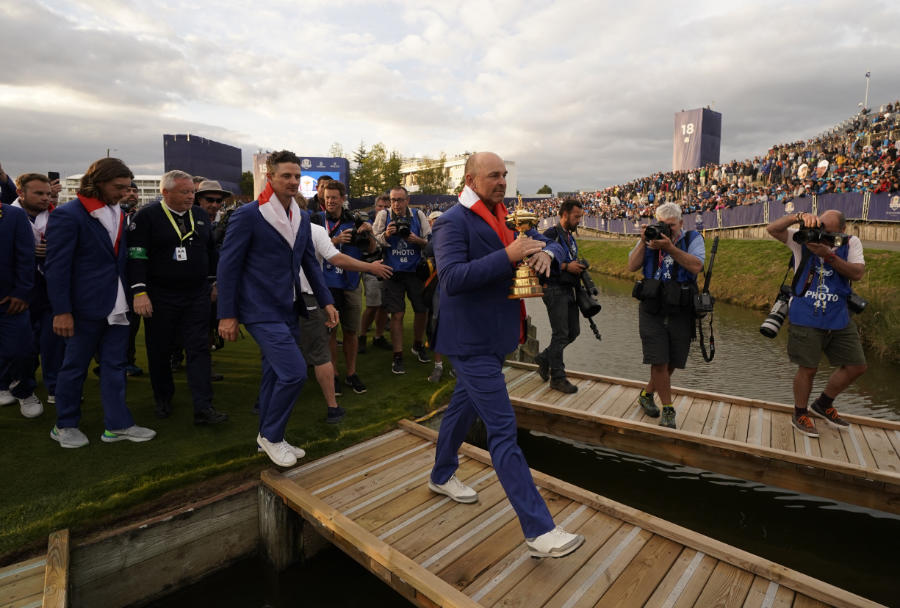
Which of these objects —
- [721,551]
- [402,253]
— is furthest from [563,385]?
[721,551]

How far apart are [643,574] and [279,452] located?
2.65 meters

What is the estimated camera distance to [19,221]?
14.5 feet

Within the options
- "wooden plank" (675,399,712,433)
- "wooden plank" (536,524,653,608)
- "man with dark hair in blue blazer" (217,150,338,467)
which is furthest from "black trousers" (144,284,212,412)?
"wooden plank" (675,399,712,433)

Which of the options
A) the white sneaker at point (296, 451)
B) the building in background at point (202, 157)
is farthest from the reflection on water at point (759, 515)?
the building in background at point (202, 157)

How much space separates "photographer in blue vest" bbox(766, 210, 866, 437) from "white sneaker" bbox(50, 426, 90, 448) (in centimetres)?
612

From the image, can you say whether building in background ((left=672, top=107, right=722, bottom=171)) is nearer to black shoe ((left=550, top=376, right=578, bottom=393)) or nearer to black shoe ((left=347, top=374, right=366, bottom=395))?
black shoe ((left=550, top=376, right=578, bottom=393))

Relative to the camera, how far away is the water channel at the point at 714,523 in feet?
12.4

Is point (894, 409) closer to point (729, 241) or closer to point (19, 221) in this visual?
point (19, 221)

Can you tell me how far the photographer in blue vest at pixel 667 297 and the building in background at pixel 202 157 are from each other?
6784cm

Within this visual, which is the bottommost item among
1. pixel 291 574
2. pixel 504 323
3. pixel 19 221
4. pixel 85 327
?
pixel 291 574

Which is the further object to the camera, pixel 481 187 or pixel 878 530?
pixel 878 530

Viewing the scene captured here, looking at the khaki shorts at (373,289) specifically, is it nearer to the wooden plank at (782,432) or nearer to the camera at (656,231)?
the camera at (656,231)

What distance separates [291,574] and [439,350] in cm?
229

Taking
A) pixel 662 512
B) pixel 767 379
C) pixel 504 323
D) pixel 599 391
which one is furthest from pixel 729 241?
pixel 504 323
